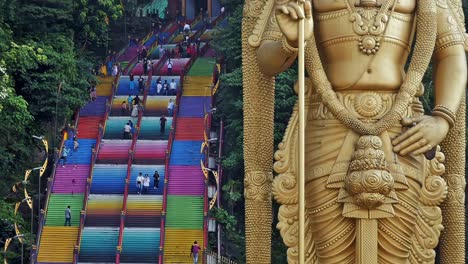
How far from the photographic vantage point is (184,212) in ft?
94.9

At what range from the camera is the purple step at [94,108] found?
35.5m

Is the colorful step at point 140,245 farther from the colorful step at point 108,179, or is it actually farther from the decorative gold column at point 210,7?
the decorative gold column at point 210,7

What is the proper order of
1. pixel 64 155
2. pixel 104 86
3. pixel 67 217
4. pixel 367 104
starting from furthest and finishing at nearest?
pixel 104 86, pixel 64 155, pixel 67 217, pixel 367 104

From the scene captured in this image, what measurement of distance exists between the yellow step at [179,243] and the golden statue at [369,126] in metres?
17.1

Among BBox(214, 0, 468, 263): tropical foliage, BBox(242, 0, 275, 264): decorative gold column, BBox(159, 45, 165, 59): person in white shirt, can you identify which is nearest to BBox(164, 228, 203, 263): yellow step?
BBox(214, 0, 468, 263): tropical foliage

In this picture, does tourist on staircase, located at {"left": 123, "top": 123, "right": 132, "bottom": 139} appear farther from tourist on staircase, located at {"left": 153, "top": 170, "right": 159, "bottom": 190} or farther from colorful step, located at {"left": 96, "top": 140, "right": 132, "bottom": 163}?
tourist on staircase, located at {"left": 153, "top": 170, "right": 159, "bottom": 190}

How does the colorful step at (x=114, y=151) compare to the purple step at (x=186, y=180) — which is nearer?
the purple step at (x=186, y=180)

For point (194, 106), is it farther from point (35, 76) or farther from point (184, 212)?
point (184, 212)

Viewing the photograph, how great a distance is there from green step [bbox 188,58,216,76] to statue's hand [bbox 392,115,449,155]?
28.7m

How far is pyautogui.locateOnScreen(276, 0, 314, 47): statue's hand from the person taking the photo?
8.81 metres

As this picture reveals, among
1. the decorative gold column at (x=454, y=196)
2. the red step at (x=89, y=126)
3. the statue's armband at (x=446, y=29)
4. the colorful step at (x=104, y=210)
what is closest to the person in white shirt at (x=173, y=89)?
the red step at (x=89, y=126)

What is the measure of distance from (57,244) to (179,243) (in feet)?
9.00

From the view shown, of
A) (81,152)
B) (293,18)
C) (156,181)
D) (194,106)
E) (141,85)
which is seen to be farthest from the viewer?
(141,85)

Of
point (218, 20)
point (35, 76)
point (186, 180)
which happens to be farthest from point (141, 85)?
point (218, 20)
